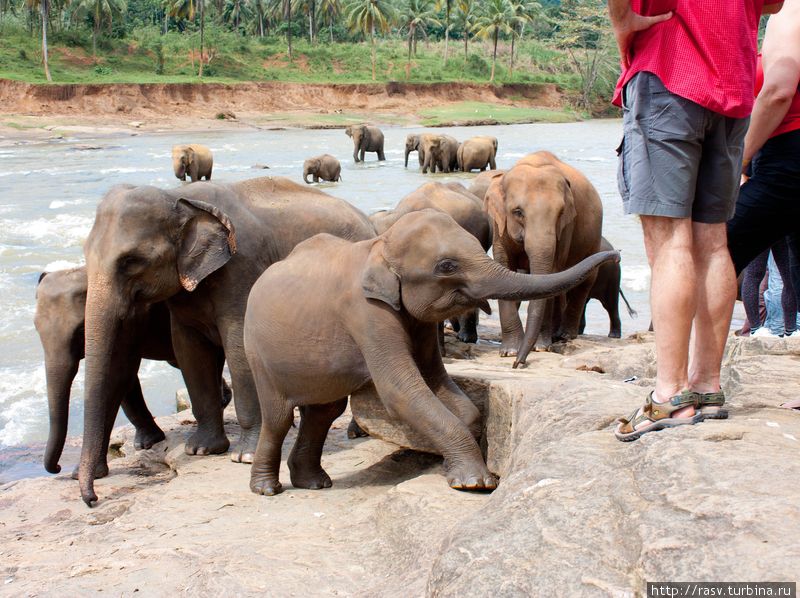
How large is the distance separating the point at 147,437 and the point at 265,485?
2.41m

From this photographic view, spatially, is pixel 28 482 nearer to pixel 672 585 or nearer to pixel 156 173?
pixel 672 585

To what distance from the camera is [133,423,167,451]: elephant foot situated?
27.1 ft

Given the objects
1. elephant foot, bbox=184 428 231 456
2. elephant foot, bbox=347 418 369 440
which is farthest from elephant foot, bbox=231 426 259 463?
elephant foot, bbox=347 418 369 440

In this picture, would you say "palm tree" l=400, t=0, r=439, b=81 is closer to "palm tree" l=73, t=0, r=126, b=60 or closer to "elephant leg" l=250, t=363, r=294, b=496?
"palm tree" l=73, t=0, r=126, b=60

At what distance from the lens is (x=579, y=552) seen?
3.30 metres

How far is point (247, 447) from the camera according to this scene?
7270 mm

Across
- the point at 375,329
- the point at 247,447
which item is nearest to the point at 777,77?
the point at 375,329

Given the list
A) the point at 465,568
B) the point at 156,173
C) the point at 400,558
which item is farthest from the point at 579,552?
the point at 156,173

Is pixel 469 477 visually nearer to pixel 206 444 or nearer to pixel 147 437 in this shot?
pixel 206 444

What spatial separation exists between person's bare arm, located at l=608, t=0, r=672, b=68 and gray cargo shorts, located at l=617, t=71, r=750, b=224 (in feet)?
0.61

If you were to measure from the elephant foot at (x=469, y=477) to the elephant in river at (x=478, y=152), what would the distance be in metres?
32.6

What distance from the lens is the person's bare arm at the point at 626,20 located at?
4216 mm

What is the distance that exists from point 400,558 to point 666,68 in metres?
2.30

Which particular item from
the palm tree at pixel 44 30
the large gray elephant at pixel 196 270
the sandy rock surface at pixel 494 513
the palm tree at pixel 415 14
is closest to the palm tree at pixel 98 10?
the palm tree at pixel 44 30
